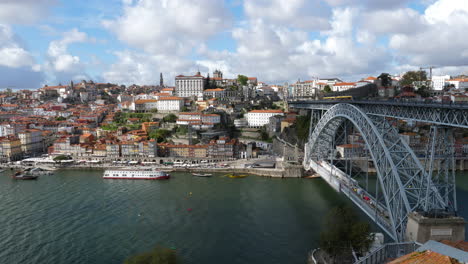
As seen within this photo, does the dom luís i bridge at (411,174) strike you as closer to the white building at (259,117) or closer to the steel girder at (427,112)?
the steel girder at (427,112)

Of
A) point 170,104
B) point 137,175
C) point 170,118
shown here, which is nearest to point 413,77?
point 170,104

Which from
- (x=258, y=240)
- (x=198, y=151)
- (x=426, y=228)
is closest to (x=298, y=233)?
(x=258, y=240)

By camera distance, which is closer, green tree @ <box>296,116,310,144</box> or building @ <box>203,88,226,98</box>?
green tree @ <box>296,116,310,144</box>

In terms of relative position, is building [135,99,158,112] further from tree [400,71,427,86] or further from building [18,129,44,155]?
tree [400,71,427,86]

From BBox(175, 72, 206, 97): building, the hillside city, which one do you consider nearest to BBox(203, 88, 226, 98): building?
the hillside city

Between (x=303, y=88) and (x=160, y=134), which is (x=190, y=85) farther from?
(x=160, y=134)

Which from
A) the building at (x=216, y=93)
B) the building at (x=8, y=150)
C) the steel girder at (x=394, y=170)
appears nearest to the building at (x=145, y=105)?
the building at (x=216, y=93)
